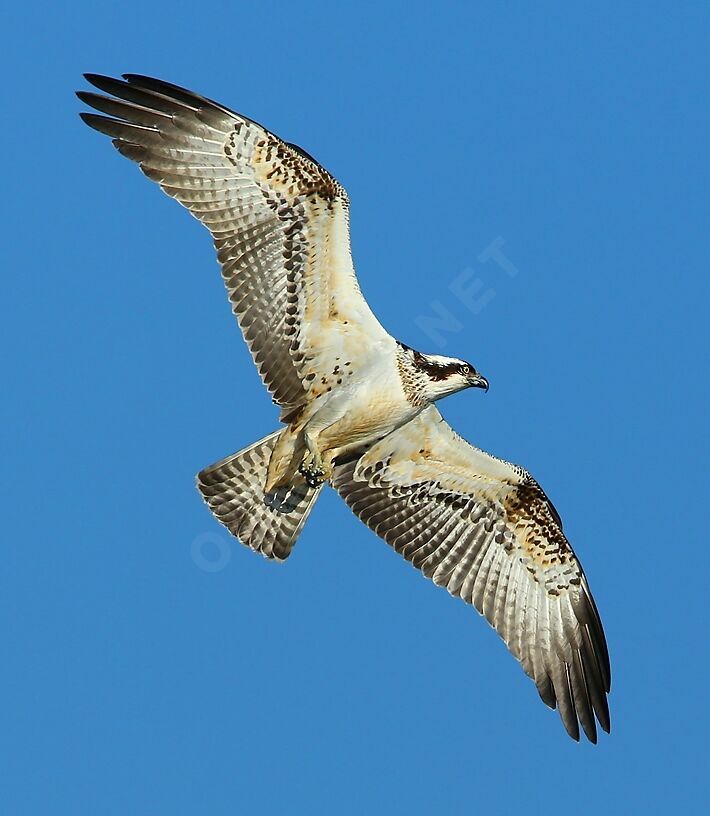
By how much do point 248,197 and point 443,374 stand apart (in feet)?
7.39

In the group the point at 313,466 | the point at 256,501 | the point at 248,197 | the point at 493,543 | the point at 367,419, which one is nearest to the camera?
the point at 248,197

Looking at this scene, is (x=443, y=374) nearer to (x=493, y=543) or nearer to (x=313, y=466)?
(x=313, y=466)

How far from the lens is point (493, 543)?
1424 centimetres

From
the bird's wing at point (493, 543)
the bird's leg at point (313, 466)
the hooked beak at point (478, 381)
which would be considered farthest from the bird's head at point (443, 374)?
the bird's leg at point (313, 466)

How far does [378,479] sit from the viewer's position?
46.8 feet

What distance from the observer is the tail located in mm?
13820

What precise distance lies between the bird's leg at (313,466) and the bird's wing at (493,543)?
0.66 metres

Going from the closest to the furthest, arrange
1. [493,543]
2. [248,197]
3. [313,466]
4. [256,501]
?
[248,197] → [313,466] → [256,501] → [493,543]

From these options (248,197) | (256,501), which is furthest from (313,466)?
(248,197)

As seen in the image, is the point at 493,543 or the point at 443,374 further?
the point at 493,543

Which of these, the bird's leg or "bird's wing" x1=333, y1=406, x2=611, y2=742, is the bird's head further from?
the bird's leg

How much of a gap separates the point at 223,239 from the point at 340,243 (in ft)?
3.35

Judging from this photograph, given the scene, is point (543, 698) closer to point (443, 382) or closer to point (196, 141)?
point (443, 382)

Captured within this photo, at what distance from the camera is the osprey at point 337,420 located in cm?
1282
